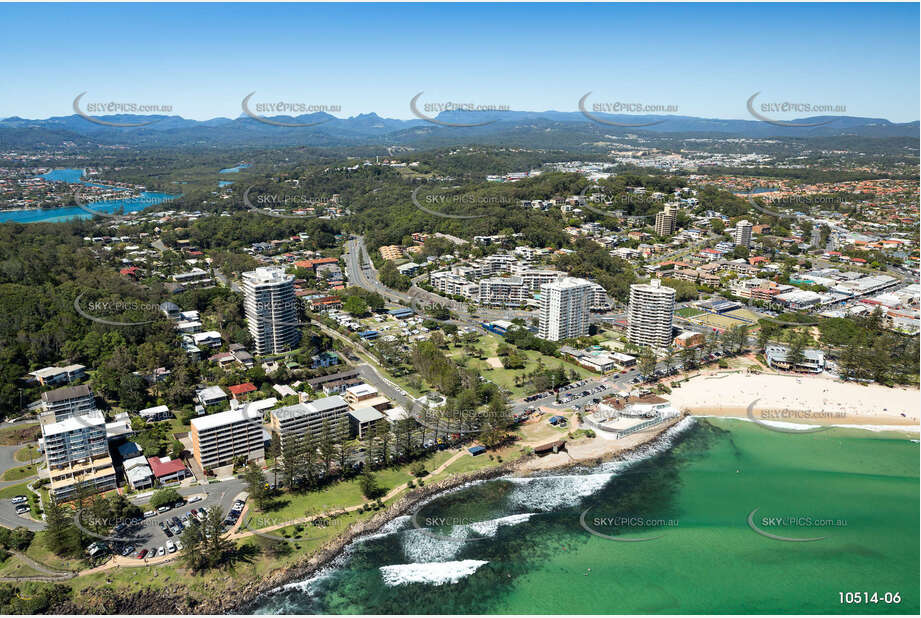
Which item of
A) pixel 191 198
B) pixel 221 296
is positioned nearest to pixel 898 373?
pixel 221 296

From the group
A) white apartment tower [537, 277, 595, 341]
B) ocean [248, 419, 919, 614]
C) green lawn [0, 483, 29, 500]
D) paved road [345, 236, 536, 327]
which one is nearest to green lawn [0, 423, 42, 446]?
green lawn [0, 483, 29, 500]

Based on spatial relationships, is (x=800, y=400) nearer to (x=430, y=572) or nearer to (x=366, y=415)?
(x=430, y=572)

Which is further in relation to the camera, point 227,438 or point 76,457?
point 227,438

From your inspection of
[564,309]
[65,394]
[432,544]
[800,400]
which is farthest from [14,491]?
[800,400]

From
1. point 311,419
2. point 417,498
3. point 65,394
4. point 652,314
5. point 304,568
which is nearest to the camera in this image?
point 304,568

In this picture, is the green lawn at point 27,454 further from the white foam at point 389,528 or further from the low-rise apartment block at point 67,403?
A: the white foam at point 389,528

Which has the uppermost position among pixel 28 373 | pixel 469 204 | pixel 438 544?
pixel 469 204

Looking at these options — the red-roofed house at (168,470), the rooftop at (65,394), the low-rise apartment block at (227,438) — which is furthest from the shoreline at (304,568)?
the rooftop at (65,394)

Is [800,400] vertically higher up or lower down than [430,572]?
higher up

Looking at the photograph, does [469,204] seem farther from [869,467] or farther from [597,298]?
[869,467]
